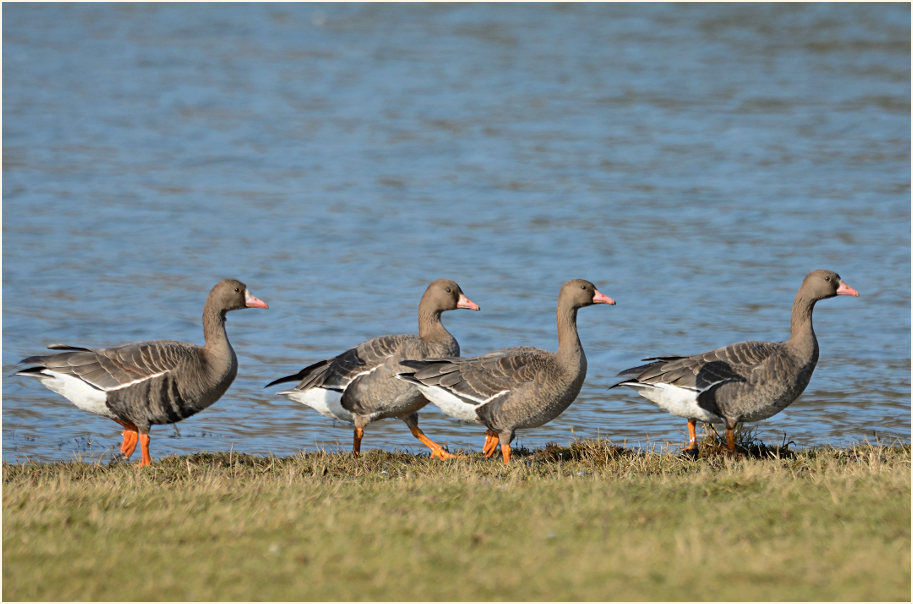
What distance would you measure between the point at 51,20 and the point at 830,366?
37926 millimetres

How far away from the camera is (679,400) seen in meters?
10.5

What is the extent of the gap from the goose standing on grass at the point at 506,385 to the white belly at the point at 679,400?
836 mm

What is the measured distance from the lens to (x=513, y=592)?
579cm

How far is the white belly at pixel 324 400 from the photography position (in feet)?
36.0

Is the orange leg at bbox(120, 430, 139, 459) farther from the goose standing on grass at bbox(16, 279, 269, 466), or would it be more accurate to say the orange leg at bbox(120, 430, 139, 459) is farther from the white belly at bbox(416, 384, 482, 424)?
the white belly at bbox(416, 384, 482, 424)

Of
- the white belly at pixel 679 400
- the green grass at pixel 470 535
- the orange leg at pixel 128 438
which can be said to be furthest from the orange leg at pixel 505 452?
the orange leg at pixel 128 438

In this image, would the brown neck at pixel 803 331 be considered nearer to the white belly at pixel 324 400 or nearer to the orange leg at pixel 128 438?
the white belly at pixel 324 400

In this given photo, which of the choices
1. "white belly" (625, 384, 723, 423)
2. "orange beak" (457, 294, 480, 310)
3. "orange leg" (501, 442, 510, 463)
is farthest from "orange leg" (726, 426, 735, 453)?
"orange beak" (457, 294, 480, 310)

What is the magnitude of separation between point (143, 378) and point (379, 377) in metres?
2.05

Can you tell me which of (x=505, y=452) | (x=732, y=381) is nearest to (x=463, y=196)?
(x=732, y=381)

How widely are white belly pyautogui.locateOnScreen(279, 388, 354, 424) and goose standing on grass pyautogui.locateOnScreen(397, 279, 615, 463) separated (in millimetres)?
957

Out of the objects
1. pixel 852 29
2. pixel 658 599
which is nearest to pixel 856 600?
pixel 658 599

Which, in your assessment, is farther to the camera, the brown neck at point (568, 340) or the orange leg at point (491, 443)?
the orange leg at point (491, 443)

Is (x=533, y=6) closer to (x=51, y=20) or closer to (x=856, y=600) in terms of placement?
(x=51, y=20)
